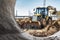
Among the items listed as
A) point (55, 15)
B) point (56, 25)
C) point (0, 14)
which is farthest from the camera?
point (55, 15)

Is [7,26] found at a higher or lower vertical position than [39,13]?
higher

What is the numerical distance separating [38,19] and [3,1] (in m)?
7.90

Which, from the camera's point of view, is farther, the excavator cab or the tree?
the excavator cab

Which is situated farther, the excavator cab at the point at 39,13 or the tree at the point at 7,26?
the excavator cab at the point at 39,13

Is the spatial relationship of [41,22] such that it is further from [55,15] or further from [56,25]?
[55,15]

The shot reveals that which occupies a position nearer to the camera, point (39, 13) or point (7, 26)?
point (7, 26)

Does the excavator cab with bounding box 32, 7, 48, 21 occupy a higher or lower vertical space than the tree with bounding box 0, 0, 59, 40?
lower

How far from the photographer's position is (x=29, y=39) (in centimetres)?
54

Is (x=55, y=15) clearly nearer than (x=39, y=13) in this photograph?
No

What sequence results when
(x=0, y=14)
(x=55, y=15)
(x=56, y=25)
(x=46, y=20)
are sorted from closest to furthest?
(x=0, y=14)
(x=56, y=25)
(x=46, y=20)
(x=55, y=15)

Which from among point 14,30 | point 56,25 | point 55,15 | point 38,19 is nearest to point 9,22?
point 14,30

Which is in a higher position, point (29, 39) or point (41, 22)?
point (29, 39)

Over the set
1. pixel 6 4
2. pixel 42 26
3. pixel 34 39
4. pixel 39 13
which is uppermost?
pixel 6 4

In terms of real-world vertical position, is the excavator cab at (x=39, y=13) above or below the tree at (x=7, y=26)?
below
